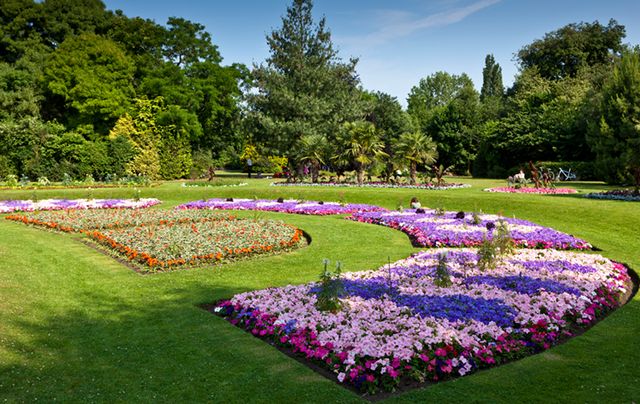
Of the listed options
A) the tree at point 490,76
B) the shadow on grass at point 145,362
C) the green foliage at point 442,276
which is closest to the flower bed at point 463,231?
the green foliage at point 442,276

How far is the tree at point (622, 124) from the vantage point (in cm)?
2634

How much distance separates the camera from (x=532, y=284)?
30.5 feet

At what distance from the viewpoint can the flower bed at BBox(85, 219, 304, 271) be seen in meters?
12.5

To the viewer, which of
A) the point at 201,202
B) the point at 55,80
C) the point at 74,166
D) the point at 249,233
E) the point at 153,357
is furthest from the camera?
the point at 55,80

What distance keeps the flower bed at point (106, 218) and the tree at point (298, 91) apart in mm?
22708

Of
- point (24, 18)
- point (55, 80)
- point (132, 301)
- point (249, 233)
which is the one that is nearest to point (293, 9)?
point (55, 80)

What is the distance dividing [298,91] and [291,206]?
24641mm

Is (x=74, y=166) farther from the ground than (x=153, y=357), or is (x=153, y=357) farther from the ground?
(x=74, y=166)

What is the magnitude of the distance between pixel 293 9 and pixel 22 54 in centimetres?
2950

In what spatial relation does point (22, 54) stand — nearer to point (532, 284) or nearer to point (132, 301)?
point (132, 301)

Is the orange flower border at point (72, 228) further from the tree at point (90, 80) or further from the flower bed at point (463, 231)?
the tree at point (90, 80)

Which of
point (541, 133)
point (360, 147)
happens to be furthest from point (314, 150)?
point (541, 133)

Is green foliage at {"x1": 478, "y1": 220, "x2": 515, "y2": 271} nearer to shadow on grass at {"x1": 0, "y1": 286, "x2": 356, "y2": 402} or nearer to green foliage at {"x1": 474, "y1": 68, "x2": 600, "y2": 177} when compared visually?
shadow on grass at {"x1": 0, "y1": 286, "x2": 356, "y2": 402}

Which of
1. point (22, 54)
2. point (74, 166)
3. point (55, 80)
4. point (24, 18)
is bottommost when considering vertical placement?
point (74, 166)
